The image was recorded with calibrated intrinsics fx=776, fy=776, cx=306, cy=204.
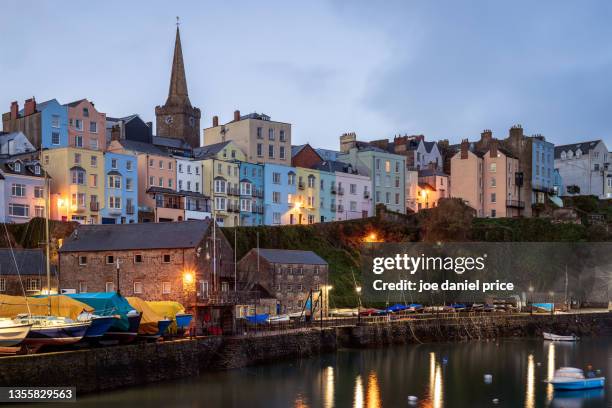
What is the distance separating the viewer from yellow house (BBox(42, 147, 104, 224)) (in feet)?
222

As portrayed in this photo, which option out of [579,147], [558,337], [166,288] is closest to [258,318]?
[166,288]

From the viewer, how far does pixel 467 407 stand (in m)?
38.1

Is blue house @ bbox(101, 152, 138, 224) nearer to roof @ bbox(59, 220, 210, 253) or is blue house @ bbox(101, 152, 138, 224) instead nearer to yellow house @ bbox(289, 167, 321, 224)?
roof @ bbox(59, 220, 210, 253)

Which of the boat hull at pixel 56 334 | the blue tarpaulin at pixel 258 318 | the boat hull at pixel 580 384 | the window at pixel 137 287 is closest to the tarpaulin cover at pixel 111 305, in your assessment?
the boat hull at pixel 56 334

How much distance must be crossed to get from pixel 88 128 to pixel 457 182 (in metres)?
46.4

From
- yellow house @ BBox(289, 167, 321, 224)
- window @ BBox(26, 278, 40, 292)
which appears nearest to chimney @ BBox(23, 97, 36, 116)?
window @ BBox(26, 278, 40, 292)

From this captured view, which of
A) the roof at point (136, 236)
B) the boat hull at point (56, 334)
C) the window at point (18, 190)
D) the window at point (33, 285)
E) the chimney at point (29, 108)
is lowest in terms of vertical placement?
the boat hull at point (56, 334)

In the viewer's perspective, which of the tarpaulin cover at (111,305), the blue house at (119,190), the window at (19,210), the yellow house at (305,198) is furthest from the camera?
the yellow house at (305,198)

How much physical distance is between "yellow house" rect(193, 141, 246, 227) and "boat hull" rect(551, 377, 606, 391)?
1634 inches

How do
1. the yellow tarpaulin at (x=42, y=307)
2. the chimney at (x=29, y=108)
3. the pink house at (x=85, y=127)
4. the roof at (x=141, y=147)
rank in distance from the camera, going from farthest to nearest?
the roof at (x=141, y=147) → the chimney at (x=29, y=108) → the pink house at (x=85, y=127) → the yellow tarpaulin at (x=42, y=307)

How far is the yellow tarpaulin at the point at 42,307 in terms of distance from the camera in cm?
3888

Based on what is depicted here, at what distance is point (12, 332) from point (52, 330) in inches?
74.8

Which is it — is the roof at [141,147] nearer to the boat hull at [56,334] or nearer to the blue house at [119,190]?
the blue house at [119,190]

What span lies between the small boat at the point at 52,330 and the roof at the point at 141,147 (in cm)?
4152
